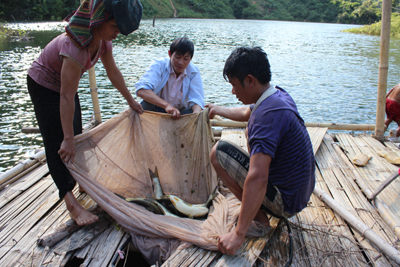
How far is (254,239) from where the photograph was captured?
6.37ft

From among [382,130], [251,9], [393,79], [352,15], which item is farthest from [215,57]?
[251,9]

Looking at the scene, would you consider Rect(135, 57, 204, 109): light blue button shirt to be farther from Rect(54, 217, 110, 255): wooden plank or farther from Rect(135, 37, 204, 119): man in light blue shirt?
Rect(54, 217, 110, 255): wooden plank

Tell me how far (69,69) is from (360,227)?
2.24 m

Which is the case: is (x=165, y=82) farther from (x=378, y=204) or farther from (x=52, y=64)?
(x=378, y=204)

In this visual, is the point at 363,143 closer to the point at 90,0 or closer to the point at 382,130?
the point at 382,130

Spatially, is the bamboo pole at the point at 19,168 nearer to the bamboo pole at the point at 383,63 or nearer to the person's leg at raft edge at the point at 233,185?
the person's leg at raft edge at the point at 233,185

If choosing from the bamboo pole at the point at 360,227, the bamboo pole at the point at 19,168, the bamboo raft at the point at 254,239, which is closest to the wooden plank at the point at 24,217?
the bamboo raft at the point at 254,239

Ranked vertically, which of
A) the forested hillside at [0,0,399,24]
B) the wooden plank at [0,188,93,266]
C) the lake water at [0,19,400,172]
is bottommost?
the lake water at [0,19,400,172]

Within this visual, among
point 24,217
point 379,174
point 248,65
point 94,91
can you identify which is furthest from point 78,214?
point 379,174

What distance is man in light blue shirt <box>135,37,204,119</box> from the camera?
117 inches

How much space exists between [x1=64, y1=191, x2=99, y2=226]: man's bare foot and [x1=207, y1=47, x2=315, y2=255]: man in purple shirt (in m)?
0.96

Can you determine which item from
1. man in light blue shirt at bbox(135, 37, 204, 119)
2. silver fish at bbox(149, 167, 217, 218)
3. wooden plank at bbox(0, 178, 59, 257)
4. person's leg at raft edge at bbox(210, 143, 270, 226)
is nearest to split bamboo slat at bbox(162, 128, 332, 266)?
person's leg at raft edge at bbox(210, 143, 270, 226)

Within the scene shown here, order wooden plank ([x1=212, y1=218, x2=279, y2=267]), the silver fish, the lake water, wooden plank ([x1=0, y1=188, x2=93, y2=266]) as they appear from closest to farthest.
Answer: wooden plank ([x1=212, y1=218, x2=279, y2=267]) → wooden plank ([x1=0, y1=188, x2=93, y2=266]) → the silver fish → the lake water

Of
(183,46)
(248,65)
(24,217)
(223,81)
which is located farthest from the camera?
(223,81)
